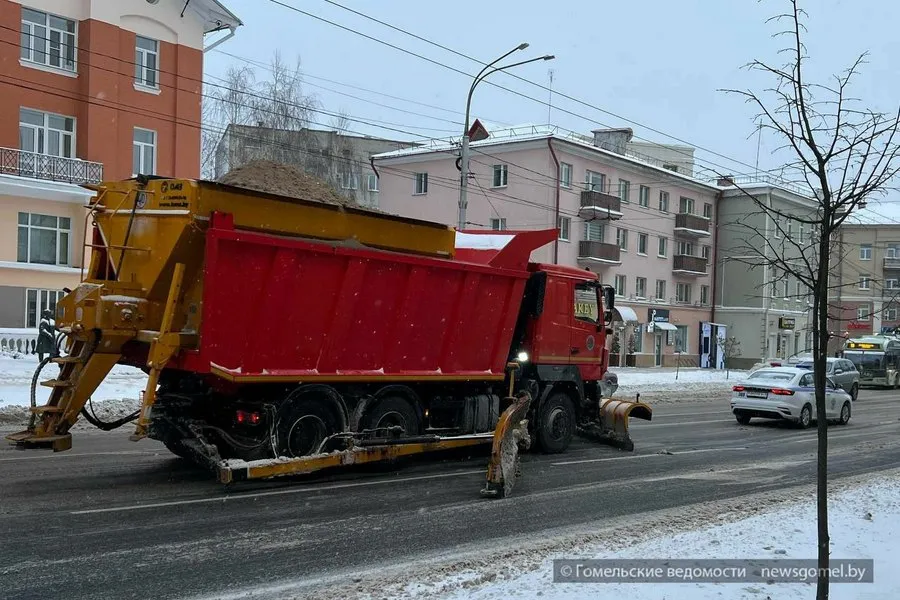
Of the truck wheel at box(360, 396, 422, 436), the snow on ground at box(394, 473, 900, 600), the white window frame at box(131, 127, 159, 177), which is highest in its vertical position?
the white window frame at box(131, 127, 159, 177)

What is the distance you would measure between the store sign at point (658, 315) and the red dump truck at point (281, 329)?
4128 cm

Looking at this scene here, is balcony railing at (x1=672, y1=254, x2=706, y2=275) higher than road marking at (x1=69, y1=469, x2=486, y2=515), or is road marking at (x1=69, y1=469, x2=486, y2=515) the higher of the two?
balcony railing at (x1=672, y1=254, x2=706, y2=275)

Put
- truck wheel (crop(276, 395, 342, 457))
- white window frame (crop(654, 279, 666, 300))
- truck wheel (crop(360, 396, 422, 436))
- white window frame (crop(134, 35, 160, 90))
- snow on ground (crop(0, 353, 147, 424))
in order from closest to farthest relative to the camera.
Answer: truck wheel (crop(276, 395, 342, 457)), truck wheel (crop(360, 396, 422, 436)), snow on ground (crop(0, 353, 147, 424)), white window frame (crop(134, 35, 160, 90)), white window frame (crop(654, 279, 666, 300))

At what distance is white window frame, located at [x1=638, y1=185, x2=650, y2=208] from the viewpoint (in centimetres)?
5044

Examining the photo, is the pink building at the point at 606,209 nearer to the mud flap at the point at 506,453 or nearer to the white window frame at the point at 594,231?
the white window frame at the point at 594,231

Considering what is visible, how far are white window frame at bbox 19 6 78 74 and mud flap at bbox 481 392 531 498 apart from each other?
24546 mm

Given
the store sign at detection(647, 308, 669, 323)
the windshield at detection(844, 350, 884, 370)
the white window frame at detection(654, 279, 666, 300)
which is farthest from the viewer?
the white window frame at detection(654, 279, 666, 300)

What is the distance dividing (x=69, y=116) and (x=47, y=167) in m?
2.05

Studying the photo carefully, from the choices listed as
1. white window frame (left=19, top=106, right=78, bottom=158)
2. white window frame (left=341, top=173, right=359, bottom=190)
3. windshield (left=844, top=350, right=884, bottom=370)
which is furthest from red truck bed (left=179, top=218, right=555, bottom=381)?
white window frame (left=341, top=173, right=359, bottom=190)

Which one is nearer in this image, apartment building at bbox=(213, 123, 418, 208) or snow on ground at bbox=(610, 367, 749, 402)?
snow on ground at bbox=(610, 367, 749, 402)

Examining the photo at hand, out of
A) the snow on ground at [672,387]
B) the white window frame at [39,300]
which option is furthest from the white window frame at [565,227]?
the white window frame at [39,300]

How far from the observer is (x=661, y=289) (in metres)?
53.3

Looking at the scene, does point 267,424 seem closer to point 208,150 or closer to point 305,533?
point 305,533

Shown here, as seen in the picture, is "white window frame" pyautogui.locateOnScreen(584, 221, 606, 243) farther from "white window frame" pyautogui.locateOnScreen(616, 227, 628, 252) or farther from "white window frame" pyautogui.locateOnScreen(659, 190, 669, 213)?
"white window frame" pyautogui.locateOnScreen(659, 190, 669, 213)
